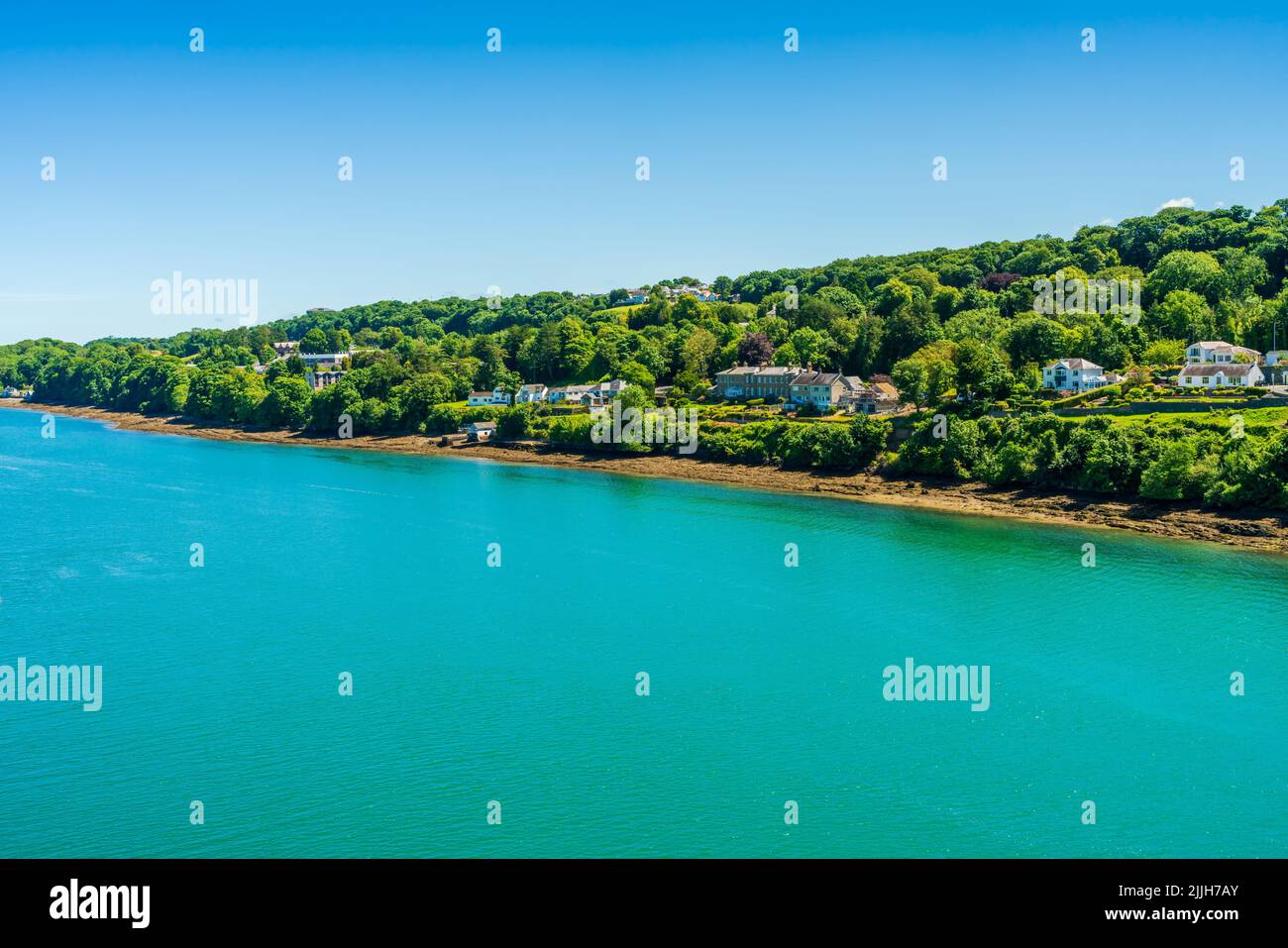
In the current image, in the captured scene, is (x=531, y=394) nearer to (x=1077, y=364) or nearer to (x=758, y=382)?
(x=758, y=382)

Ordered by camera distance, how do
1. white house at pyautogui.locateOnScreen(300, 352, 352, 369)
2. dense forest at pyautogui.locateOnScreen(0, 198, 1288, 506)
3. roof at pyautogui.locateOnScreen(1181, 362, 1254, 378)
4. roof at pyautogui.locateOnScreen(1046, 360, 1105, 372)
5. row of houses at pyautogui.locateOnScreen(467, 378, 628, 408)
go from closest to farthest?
dense forest at pyautogui.locateOnScreen(0, 198, 1288, 506) < roof at pyautogui.locateOnScreen(1181, 362, 1254, 378) < roof at pyautogui.locateOnScreen(1046, 360, 1105, 372) < row of houses at pyautogui.locateOnScreen(467, 378, 628, 408) < white house at pyautogui.locateOnScreen(300, 352, 352, 369)

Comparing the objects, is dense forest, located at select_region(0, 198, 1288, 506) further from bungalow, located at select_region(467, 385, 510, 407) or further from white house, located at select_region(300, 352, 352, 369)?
white house, located at select_region(300, 352, 352, 369)

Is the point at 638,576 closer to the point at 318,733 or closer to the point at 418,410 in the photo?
the point at 318,733

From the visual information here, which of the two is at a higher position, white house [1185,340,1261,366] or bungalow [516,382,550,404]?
white house [1185,340,1261,366]

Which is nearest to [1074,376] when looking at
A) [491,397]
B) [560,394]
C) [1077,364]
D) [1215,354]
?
[1077,364]

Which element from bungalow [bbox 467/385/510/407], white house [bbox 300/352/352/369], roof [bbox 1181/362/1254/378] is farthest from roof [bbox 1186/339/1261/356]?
white house [bbox 300/352/352/369]

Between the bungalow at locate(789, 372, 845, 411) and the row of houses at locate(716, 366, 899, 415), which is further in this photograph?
the bungalow at locate(789, 372, 845, 411)

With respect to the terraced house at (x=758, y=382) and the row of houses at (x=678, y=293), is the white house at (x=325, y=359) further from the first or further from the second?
the terraced house at (x=758, y=382)

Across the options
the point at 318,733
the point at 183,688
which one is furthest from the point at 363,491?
the point at 318,733
